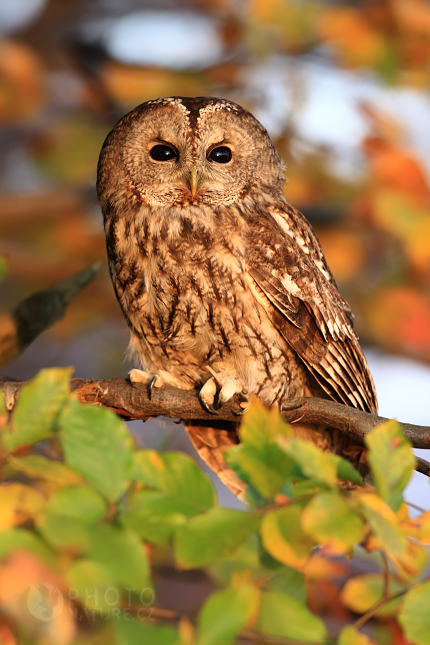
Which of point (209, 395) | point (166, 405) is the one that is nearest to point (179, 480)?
point (166, 405)

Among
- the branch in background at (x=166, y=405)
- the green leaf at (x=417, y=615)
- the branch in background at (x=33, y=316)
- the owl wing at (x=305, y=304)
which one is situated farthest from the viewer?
the branch in background at (x=33, y=316)

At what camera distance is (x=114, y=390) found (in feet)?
6.02

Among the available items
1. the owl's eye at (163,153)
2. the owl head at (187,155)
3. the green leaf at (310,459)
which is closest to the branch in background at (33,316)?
the owl head at (187,155)

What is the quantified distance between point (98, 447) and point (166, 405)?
1.06 meters

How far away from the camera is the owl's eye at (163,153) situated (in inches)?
83.8

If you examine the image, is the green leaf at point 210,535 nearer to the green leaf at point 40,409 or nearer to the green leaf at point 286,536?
the green leaf at point 286,536

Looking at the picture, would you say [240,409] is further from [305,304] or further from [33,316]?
[33,316]

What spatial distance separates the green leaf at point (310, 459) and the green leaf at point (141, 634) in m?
0.24

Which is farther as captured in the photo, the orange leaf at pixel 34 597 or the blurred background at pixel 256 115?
the blurred background at pixel 256 115

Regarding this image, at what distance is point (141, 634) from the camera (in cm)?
67

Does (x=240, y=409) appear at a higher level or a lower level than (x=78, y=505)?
higher

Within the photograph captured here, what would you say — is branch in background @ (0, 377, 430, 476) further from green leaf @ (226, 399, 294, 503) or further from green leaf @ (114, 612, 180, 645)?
green leaf @ (114, 612, 180, 645)

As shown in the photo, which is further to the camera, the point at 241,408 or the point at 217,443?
the point at 217,443

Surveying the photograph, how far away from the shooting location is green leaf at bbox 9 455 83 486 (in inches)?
29.9
